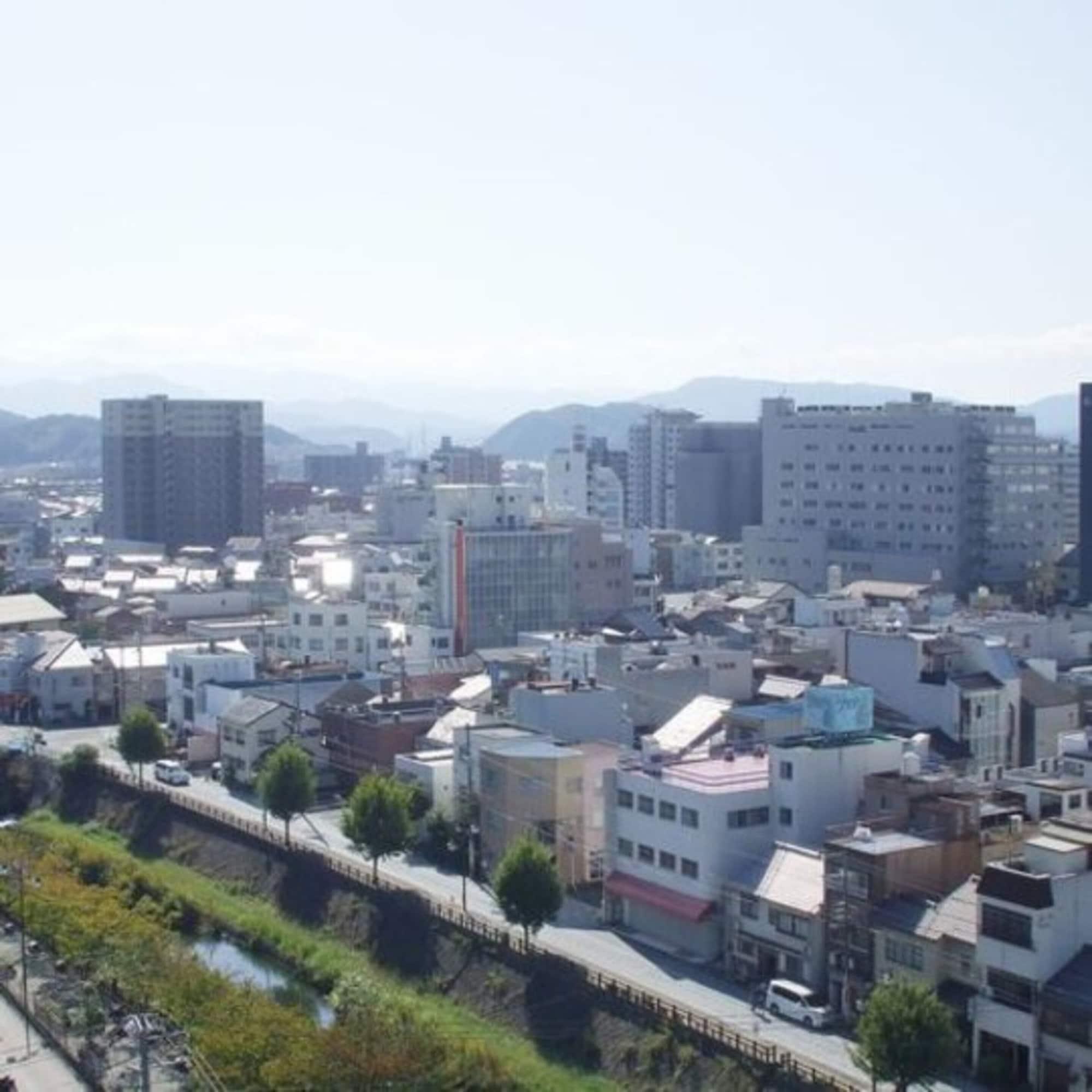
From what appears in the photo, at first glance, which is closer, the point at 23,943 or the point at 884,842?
the point at 884,842

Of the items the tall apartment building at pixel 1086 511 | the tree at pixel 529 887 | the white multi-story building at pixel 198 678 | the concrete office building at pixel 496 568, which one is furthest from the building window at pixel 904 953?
the tall apartment building at pixel 1086 511

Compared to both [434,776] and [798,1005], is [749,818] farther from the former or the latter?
[434,776]

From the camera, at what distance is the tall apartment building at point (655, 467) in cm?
6259

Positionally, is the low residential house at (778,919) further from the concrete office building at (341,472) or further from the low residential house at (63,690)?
the concrete office building at (341,472)

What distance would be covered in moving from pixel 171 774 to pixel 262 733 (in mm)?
1631

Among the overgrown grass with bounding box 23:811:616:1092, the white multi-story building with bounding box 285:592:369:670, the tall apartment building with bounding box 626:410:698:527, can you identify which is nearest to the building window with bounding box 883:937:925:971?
the overgrown grass with bounding box 23:811:616:1092

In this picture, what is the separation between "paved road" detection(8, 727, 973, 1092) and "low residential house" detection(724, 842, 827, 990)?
34 cm

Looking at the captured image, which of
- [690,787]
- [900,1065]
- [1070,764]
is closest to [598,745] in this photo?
[690,787]

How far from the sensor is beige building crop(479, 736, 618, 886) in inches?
731

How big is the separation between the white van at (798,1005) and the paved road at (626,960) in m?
0.09

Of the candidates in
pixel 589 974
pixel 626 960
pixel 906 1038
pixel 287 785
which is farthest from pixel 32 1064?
pixel 906 1038

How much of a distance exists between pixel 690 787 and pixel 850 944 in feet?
8.39

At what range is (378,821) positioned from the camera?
18484 mm

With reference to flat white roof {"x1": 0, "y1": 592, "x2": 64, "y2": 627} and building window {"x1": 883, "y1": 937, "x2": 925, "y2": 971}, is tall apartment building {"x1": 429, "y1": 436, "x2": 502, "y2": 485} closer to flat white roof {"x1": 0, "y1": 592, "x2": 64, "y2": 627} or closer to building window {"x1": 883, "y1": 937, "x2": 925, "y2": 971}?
flat white roof {"x1": 0, "y1": 592, "x2": 64, "y2": 627}
